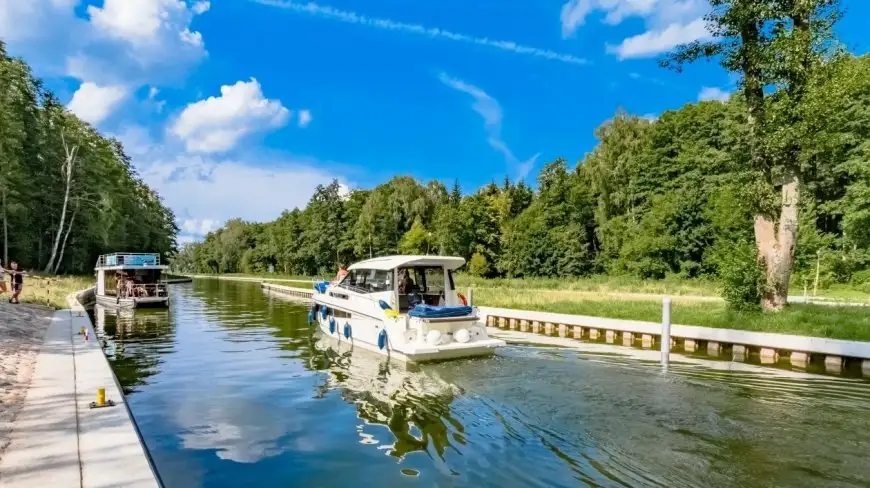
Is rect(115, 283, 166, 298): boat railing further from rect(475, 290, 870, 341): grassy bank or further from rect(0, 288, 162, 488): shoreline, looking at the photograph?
rect(0, 288, 162, 488): shoreline

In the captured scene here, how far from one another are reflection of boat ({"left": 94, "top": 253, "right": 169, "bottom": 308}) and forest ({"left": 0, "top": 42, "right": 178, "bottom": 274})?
11941mm

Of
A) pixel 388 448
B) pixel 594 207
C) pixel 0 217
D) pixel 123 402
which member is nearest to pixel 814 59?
pixel 388 448

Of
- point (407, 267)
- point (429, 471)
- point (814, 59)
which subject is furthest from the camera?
point (814, 59)

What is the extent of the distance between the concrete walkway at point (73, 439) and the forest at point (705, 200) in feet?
53.0

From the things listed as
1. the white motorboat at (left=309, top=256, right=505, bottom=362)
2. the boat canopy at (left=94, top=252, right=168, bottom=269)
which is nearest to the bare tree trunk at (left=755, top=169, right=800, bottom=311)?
the white motorboat at (left=309, top=256, right=505, bottom=362)

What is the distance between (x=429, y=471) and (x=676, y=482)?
2.70 metres

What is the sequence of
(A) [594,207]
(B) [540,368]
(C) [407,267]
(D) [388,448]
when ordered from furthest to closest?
(A) [594,207], (C) [407,267], (B) [540,368], (D) [388,448]

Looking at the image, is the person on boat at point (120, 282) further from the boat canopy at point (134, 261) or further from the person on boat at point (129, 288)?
the boat canopy at point (134, 261)

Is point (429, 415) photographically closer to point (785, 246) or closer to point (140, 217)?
point (785, 246)

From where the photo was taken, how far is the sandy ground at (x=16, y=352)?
731 centimetres

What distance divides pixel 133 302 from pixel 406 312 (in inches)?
790

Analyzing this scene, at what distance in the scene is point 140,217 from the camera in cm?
6669

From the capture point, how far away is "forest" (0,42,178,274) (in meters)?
39.5

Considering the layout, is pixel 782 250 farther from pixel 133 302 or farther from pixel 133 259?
pixel 133 259
